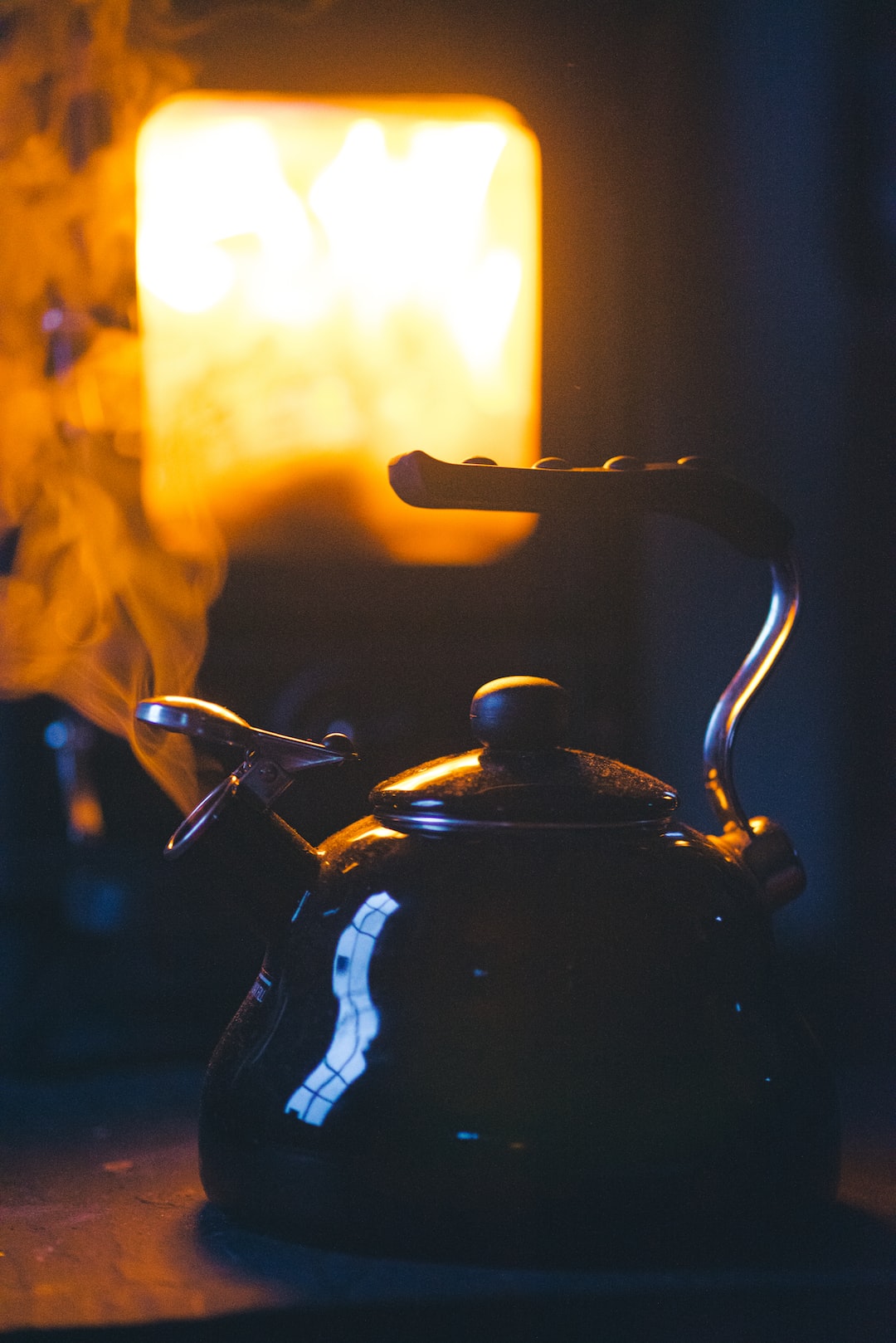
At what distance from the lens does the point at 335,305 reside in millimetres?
1427

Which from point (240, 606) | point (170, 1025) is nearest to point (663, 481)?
point (170, 1025)

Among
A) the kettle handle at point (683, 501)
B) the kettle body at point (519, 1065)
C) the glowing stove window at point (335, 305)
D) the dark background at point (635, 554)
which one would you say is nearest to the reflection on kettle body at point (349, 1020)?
the kettle body at point (519, 1065)

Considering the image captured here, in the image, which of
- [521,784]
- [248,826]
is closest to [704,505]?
[521,784]

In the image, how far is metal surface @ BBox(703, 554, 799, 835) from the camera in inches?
27.2

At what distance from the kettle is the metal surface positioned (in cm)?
7

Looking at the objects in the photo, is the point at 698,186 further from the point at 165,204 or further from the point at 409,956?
the point at 409,956

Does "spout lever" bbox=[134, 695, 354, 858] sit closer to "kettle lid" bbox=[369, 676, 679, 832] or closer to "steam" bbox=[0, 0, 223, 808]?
"kettle lid" bbox=[369, 676, 679, 832]

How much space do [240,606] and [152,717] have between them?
0.84 metres

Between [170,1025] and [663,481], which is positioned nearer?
[663,481]

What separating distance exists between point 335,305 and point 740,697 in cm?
92

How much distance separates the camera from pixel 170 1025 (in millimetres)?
1063

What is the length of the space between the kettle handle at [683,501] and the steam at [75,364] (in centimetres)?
70

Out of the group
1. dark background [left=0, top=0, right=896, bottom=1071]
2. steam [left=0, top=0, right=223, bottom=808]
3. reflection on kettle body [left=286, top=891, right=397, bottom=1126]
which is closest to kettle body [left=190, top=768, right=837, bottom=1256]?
reflection on kettle body [left=286, top=891, right=397, bottom=1126]

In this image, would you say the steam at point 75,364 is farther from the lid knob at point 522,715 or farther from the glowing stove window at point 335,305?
the lid knob at point 522,715
